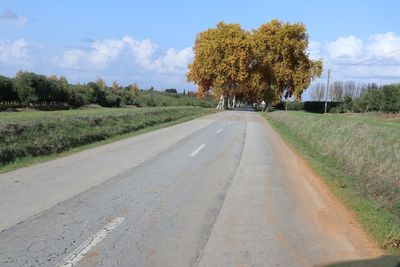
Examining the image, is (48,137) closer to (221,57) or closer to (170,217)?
(170,217)

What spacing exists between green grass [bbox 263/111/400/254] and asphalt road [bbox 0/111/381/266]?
343mm

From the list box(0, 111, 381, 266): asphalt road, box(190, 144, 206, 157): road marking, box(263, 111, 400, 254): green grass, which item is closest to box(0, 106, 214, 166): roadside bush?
box(0, 111, 381, 266): asphalt road

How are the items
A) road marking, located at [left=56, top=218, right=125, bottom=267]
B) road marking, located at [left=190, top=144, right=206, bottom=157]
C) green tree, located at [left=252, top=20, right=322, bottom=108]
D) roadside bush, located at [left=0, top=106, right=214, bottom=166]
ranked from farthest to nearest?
1. green tree, located at [left=252, top=20, right=322, bottom=108]
2. road marking, located at [left=190, top=144, right=206, bottom=157]
3. roadside bush, located at [left=0, top=106, right=214, bottom=166]
4. road marking, located at [left=56, top=218, right=125, bottom=267]

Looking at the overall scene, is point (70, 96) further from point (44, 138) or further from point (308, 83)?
point (44, 138)

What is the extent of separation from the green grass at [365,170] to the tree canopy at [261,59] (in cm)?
4556

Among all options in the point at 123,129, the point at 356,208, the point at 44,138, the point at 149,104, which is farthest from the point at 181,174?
the point at 149,104

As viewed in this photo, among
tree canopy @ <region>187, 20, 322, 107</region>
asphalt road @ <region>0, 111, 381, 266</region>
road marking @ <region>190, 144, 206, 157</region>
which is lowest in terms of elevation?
road marking @ <region>190, 144, 206, 157</region>

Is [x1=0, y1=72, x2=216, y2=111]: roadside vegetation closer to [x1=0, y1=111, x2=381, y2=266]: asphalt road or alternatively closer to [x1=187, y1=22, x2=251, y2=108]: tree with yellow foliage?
[x1=187, y1=22, x2=251, y2=108]: tree with yellow foliage

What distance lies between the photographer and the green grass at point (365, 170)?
8152 millimetres

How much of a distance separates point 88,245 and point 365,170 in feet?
31.0

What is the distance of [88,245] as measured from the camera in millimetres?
6211

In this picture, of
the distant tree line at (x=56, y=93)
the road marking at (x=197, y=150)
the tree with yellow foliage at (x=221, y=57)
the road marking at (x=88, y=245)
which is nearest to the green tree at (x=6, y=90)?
the distant tree line at (x=56, y=93)

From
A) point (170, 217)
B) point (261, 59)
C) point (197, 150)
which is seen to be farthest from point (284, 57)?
point (170, 217)

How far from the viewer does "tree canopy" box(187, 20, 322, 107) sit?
217 ft
